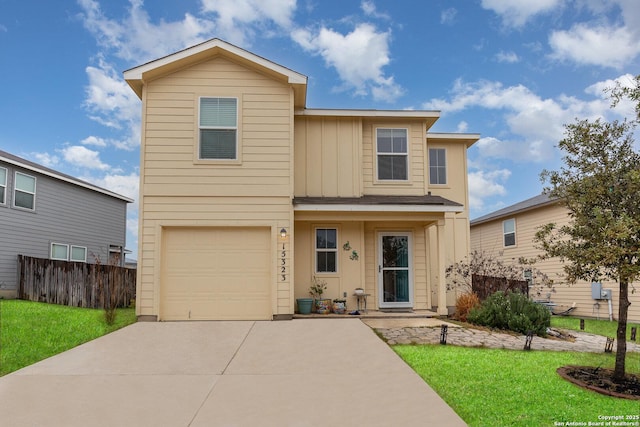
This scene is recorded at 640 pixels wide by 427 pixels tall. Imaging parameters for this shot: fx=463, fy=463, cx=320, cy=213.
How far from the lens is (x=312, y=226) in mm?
12375

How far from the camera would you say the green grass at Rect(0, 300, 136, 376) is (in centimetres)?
749

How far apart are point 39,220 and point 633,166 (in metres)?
19.2

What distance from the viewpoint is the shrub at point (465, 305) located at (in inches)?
448

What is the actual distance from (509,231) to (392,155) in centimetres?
1053

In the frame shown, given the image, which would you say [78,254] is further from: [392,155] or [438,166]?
[438,166]

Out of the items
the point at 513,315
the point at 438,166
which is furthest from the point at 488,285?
the point at 438,166

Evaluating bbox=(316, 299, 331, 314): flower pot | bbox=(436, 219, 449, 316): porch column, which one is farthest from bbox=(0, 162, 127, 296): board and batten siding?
bbox=(436, 219, 449, 316): porch column

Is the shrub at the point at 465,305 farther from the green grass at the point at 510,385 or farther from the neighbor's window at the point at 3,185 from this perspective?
the neighbor's window at the point at 3,185

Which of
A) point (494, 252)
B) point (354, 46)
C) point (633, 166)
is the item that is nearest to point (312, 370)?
point (633, 166)

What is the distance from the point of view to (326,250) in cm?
1234

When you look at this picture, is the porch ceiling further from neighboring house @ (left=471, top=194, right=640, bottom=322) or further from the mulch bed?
neighboring house @ (left=471, top=194, right=640, bottom=322)

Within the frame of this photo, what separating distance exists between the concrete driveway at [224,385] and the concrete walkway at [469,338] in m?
0.77

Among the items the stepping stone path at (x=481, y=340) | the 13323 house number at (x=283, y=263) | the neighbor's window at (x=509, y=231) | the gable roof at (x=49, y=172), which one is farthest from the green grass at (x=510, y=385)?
the gable roof at (x=49, y=172)

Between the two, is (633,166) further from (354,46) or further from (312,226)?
(354,46)
